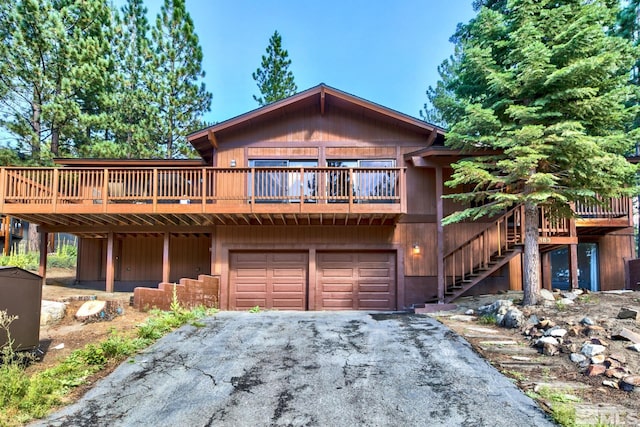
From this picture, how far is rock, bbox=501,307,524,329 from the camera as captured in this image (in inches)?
299

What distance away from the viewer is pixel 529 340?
682 cm

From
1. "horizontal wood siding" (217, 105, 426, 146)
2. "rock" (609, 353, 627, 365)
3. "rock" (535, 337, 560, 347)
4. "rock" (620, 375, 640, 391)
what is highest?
"horizontal wood siding" (217, 105, 426, 146)

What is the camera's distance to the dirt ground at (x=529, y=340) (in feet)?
16.3

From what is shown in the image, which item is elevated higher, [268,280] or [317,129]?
[317,129]

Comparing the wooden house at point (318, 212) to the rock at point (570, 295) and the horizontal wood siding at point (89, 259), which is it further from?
the horizontal wood siding at point (89, 259)

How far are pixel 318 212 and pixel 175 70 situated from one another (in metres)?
15.1

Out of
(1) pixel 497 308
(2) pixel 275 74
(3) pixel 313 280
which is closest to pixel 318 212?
(3) pixel 313 280

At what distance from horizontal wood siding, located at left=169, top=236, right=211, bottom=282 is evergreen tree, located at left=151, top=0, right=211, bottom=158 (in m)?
9.38

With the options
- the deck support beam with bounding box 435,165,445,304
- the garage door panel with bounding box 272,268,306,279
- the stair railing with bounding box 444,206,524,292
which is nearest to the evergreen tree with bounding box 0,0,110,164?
the garage door panel with bounding box 272,268,306,279

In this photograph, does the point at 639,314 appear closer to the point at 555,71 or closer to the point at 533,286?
the point at 533,286

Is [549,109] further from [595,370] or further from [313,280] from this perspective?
[313,280]

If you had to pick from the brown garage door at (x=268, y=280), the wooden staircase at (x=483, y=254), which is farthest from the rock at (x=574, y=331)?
the brown garage door at (x=268, y=280)

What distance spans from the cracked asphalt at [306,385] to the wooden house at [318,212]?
13.3 feet

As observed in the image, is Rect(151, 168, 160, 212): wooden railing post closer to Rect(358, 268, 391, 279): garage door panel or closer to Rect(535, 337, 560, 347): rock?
Rect(358, 268, 391, 279): garage door panel
